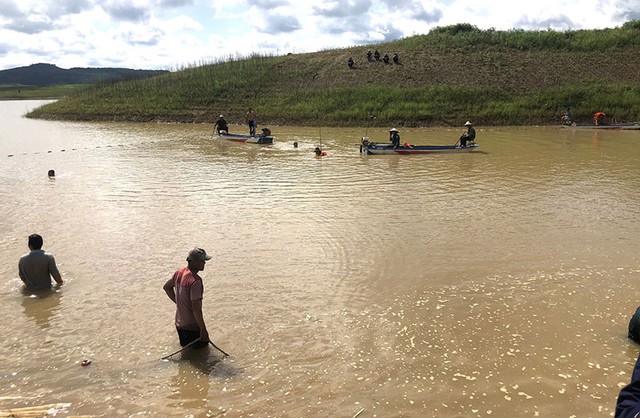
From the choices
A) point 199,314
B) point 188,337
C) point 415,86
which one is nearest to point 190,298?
point 199,314

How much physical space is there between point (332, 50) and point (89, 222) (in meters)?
45.5

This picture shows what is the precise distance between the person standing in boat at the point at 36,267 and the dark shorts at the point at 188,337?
3164mm

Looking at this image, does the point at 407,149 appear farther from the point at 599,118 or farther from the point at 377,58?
the point at 377,58

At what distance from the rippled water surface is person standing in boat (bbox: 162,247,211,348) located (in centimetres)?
26

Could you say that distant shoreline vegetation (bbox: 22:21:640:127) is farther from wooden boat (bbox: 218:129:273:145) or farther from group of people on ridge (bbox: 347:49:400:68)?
wooden boat (bbox: 218:129:273:145)

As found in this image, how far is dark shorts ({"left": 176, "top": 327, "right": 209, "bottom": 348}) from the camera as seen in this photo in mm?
6105

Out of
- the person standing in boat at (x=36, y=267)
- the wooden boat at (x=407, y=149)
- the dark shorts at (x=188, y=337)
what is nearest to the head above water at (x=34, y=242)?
the person standing in boat at (x=36, y=267)

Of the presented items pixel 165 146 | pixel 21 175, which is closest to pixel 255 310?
pixel 21 175

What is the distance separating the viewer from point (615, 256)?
945 cm

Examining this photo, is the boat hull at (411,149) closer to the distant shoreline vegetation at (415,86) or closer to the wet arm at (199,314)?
the distant shoreline vegetation at (415,86)

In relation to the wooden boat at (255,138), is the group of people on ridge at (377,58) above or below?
above

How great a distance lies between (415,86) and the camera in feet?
137

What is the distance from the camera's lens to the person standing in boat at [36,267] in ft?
25.5

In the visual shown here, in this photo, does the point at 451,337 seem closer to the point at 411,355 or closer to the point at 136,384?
the point at 411,355
